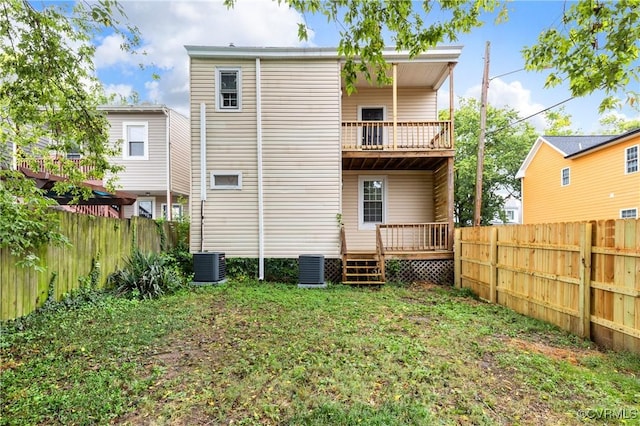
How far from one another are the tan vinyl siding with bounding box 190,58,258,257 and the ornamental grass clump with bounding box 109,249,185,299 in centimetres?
188

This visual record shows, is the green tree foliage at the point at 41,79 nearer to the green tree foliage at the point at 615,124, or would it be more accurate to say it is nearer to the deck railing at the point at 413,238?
the deck railing at the point at 413,238

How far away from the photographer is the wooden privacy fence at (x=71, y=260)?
4203 millimetres

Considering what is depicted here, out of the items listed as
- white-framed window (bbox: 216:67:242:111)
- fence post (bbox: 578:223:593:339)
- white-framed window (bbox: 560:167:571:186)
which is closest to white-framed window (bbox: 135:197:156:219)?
white-framed window (bbox: 216:67:242:111)

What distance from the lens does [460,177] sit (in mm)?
18312

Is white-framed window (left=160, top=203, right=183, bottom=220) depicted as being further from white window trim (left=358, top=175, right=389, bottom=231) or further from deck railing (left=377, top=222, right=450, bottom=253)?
deck railing (left=377, top=222, right=450, bottom=253)

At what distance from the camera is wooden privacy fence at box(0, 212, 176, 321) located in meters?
4.20

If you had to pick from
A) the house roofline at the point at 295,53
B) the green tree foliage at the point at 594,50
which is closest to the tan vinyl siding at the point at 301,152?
the house roofline at the point at 295,53

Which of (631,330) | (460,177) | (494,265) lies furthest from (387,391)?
(460,177)

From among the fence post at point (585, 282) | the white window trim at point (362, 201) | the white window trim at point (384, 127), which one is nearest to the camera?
the fence post at point (585, 282)

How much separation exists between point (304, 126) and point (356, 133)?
187 centimetres

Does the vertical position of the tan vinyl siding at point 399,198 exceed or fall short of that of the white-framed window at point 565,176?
it falls short
